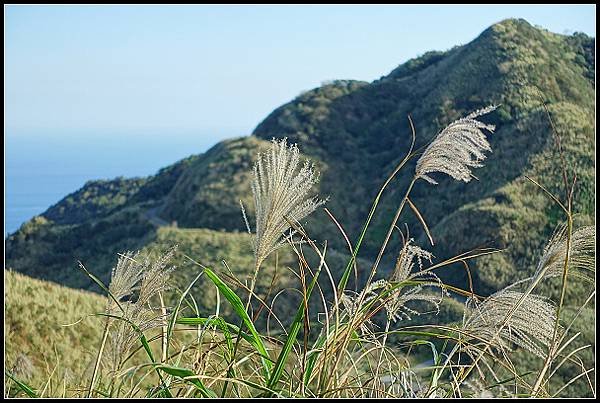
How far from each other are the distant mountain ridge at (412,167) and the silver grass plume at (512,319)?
25297 millimetres

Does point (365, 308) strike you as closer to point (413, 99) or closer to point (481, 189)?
point (481, 189)

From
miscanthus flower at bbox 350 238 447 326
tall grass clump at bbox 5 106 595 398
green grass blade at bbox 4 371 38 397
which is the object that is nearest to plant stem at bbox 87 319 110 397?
tall grass clump at bbox 5 106 595 398

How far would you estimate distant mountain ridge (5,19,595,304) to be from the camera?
104ft

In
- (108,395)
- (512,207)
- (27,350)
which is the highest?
(108,395)

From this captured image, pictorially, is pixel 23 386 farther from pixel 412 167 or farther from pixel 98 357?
pixel 412 167

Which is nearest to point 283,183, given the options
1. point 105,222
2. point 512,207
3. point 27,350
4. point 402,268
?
point 402,268

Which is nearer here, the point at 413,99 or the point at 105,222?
the point at 105,222

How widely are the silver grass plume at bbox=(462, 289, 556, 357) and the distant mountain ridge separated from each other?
25.3 m

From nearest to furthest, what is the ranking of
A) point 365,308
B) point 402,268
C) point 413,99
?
point 365,308 → point 402,268 → point 413,99

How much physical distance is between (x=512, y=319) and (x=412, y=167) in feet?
126

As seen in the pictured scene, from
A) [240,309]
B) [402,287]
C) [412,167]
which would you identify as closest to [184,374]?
[240,309]

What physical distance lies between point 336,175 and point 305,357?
41265mm

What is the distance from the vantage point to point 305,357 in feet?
7.64

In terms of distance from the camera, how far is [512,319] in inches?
99.4
